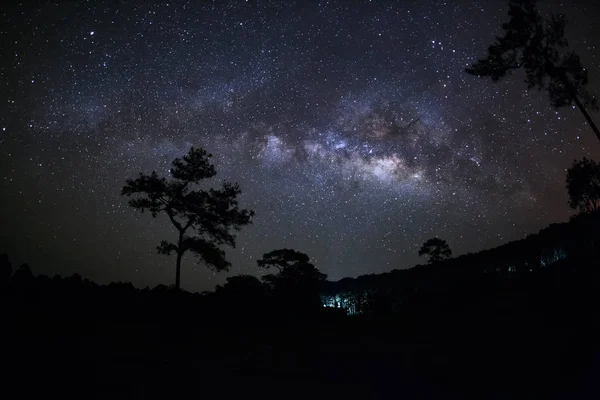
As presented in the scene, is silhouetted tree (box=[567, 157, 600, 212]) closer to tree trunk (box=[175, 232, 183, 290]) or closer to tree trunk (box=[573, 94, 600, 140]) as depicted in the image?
tree trunk (box=[573, 94, 600, 140])

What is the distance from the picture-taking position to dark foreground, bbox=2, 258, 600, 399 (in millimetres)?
8125

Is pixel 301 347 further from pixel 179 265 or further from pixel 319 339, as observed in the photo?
pixel 179 265

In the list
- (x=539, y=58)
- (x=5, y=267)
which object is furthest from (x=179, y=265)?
(x=539, y=58)

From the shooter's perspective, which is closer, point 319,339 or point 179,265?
point 319,339

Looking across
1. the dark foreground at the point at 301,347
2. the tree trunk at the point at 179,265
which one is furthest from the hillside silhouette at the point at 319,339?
the tree trunk at the point at 179,265

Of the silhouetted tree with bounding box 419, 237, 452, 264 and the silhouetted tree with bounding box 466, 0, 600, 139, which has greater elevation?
the silhouetted tree with bounding box 466, 0, 600, 139

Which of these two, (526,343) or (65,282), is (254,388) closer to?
(526,343)

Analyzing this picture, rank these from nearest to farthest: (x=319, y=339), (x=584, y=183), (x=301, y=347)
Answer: (x=301, y=347)
(x=319, y=339)
(x=584, y=183)

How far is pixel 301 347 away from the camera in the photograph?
14031 millimetres

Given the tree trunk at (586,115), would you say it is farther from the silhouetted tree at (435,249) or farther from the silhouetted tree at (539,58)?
the silhouetted tree at (435,249)

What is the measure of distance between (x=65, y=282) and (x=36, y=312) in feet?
9.93

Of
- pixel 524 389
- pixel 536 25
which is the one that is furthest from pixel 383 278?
pixel 524 389

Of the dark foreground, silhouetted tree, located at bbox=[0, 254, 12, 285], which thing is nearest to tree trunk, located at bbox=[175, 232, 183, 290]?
the dark foreground

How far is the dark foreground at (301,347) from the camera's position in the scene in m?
8.12
